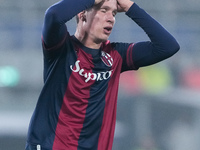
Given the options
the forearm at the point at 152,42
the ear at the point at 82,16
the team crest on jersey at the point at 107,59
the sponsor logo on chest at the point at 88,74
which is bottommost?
the sponsor logo on chest at the point at 88,74

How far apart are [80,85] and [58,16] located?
355 millimetres

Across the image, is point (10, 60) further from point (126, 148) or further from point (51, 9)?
point (51, 9)

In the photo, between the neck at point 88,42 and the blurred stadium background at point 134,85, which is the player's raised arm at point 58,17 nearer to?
the neck at point 88,42

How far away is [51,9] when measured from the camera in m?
2.30

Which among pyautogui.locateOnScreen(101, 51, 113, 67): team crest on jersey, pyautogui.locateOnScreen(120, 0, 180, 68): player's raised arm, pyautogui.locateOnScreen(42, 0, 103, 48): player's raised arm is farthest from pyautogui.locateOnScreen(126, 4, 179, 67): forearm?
pyautogui.locateOnScreen(42, 0, 103, 48): player's raised arm

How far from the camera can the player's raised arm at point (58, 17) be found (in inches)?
90.5

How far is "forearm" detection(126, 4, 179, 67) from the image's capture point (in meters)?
2.54

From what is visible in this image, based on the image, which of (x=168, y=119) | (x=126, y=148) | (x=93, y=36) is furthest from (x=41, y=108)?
(x=168, y=119)

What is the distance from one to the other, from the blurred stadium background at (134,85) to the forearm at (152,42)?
2975 mm

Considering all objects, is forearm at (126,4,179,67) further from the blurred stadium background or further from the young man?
the blurred stadium background

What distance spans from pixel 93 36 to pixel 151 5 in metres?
4.54

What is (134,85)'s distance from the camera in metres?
6.02

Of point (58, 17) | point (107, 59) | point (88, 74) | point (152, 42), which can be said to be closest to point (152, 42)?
point (152, 42)

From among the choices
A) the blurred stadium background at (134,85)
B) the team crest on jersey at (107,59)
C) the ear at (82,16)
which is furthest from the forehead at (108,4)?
the blurred stadium background at (134,85)
